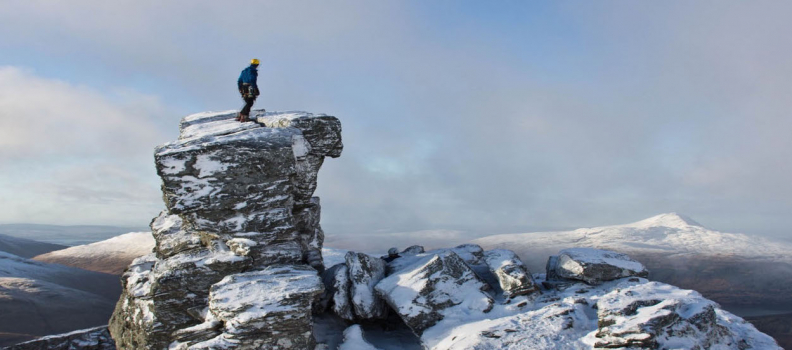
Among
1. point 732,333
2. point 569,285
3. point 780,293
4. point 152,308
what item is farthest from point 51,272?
point 780,293

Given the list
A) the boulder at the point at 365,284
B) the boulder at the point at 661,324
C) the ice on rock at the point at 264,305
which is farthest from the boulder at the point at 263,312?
the boulder at the point at 661,324

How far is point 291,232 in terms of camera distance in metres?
18.4

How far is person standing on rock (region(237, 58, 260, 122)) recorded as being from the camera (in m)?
20.8

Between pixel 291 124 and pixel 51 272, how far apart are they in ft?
334

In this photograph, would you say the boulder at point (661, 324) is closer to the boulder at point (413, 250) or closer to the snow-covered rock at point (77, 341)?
the boulder at point (413, 250)

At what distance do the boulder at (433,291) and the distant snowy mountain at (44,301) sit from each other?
219 feet

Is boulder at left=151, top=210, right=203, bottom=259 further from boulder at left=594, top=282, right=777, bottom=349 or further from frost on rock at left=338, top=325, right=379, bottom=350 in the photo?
boulder at left=594, top=282, right=777, bottom=349

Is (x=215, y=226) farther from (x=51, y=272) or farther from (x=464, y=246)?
(x=51, y=272)

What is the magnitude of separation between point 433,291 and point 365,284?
3452 mm

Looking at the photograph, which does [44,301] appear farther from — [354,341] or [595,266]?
[595,266]

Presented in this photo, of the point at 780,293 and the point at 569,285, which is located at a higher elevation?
the point at 569,285

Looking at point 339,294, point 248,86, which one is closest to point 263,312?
point 339,294

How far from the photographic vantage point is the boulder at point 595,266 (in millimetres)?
18844

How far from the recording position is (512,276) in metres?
18.0
